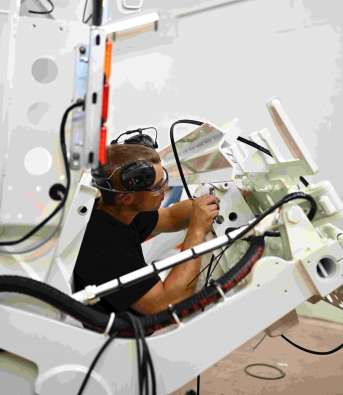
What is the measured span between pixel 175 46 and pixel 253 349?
2277 millimetres

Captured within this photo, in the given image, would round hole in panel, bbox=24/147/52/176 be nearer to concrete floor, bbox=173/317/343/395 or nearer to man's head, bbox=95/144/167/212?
man's head, bbox=95/144/167/212

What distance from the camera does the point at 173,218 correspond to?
227 centimetres

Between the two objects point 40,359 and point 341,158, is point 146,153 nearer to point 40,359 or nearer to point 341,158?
point 40,359

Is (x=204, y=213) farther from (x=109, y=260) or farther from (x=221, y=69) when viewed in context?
(x=221, y=69)

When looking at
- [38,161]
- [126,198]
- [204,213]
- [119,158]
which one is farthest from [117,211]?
[38,161]

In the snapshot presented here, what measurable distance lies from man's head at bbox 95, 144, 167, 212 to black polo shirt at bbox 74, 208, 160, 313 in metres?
0.09

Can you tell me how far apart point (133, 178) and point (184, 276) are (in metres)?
0.39

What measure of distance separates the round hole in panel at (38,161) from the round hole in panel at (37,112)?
0.24ft

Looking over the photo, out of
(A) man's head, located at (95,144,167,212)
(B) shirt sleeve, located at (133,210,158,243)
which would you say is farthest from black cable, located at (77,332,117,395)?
(B) shirt sleeve, located at (133,210,158,243)

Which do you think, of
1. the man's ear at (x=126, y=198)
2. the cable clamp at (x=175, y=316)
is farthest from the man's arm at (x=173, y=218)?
the cable clamp at (x=175, y=316)

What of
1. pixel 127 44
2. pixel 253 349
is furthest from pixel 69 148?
pixel 127 44

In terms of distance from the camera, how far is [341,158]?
3.61 metres

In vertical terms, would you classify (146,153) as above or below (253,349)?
above

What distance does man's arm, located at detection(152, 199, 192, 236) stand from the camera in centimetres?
223
